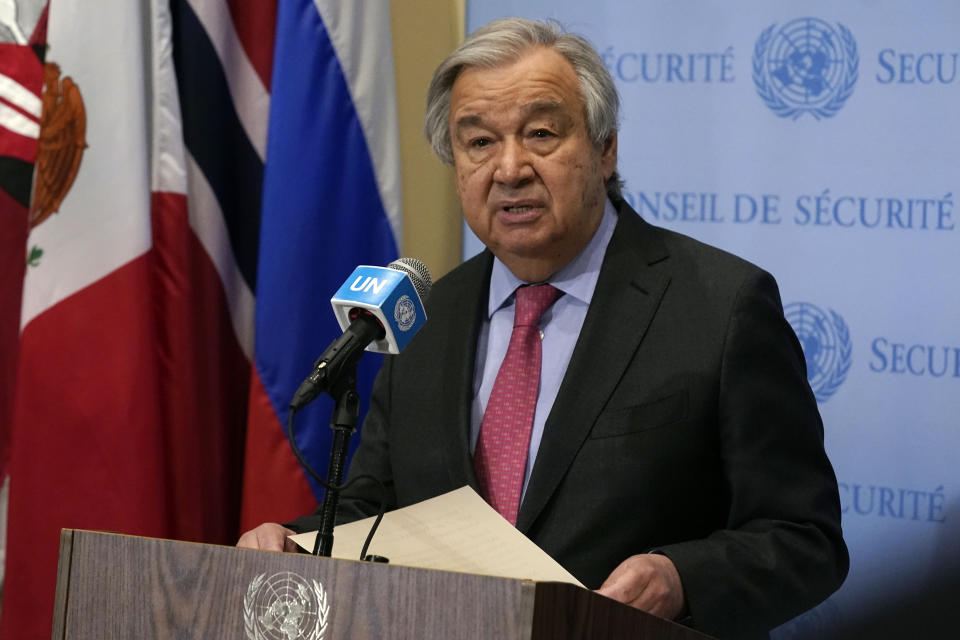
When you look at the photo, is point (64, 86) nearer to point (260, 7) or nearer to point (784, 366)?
point (260, 7)

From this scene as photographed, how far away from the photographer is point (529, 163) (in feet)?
6.54

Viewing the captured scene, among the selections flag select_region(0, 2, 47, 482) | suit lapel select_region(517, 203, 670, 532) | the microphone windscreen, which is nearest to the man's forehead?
suit lapel select_region(517, 203, 670, 532)

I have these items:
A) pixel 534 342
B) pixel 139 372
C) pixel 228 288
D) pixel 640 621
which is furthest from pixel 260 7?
pixel 640 621

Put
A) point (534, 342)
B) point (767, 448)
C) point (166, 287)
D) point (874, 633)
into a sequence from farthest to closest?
point (166, 287) → point (874, 633) → point (534, 342) → point (767, 448)

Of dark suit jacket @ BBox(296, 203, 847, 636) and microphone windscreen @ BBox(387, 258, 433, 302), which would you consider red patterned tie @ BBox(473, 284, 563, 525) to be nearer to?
dark suit jacket @ BBox(296, 203, 847, 636)

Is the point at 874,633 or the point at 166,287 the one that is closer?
the point at 874,633

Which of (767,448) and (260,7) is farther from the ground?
(260,7)

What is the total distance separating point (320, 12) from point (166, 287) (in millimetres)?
792

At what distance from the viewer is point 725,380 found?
1.83 m

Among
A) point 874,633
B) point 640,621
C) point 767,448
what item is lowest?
point 874,633

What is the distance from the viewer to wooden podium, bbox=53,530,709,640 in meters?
1.02

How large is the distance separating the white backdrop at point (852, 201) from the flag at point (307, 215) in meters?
0.75

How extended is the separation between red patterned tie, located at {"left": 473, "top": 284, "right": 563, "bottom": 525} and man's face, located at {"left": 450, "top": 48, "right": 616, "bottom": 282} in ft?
0.38

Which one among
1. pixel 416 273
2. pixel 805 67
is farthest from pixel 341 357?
pixel 805 67
